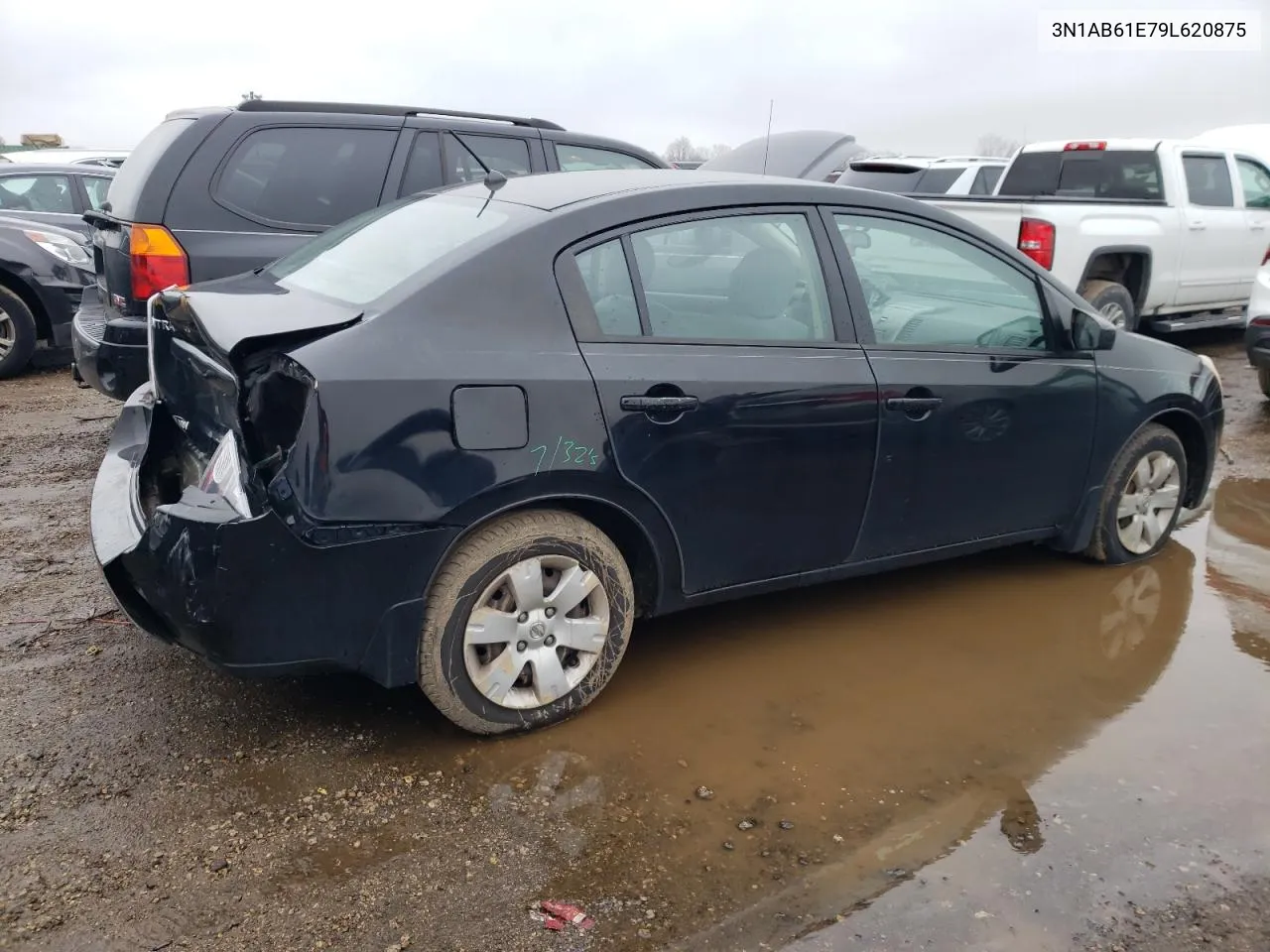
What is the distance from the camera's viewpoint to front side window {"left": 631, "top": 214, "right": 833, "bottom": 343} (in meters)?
3.32

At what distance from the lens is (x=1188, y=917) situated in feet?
8.27

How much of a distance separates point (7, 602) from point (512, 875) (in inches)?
101

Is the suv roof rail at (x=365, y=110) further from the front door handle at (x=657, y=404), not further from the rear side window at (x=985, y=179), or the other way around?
the rear side window at (x=985, y=179)

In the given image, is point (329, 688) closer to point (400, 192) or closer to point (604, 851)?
point (604, 851)

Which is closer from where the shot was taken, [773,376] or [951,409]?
[773,376]

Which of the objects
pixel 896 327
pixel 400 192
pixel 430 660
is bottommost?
pixel 430 660

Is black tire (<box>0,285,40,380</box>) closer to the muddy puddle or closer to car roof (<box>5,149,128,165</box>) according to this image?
car roof (<box>5,149,128,165</box>)

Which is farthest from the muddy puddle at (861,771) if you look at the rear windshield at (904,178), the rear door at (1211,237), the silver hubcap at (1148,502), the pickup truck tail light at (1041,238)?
the rear windshield at (904,178)

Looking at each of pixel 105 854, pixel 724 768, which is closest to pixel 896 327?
pixel 724 768

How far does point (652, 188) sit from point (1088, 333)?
75.8 inches

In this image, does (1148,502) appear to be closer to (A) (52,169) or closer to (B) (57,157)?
(A) (52,169)

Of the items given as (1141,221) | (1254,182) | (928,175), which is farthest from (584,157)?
(1254,182)

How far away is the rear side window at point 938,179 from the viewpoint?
487 inches

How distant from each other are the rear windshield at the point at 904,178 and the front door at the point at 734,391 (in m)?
6.97
